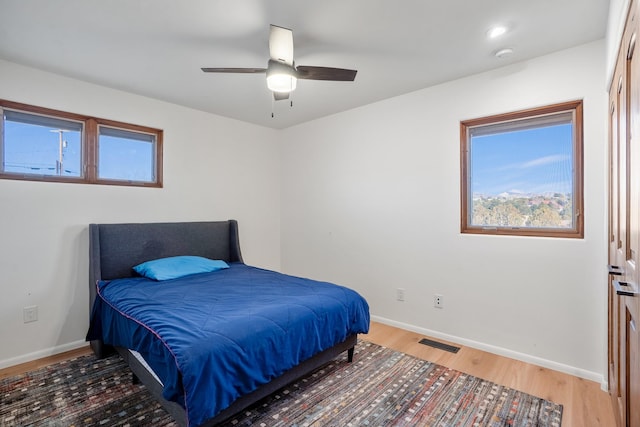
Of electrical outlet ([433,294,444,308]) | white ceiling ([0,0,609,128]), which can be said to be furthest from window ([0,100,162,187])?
electrical outlet ([433,294,444,308])

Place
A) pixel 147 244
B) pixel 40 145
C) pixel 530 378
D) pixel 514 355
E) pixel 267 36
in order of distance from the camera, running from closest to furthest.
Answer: pixel 267 36
pixel 530 378
pixel 514 355
pixel 40 145
pixel 147 244

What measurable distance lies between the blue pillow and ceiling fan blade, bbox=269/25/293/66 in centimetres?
218

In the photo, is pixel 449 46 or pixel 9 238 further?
pixel 9 238

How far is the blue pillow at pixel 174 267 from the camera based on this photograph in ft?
9.69

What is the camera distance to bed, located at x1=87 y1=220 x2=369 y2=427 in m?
1.58

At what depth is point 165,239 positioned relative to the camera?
135 inches

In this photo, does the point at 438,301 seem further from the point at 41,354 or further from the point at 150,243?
the point at 41,354

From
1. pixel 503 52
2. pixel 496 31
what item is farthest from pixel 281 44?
pixel 503 52

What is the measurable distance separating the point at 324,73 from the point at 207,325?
1.81m

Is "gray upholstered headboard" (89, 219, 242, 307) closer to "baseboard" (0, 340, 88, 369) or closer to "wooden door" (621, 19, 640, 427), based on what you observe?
"baseboard" (0, 340, 88, 369)

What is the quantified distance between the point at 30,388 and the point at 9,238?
123 cm

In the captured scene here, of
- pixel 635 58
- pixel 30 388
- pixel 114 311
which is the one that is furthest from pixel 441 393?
pixel 30 388

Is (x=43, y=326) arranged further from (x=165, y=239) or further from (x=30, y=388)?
(x=165, y=239)

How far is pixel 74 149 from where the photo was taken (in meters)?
3.02
